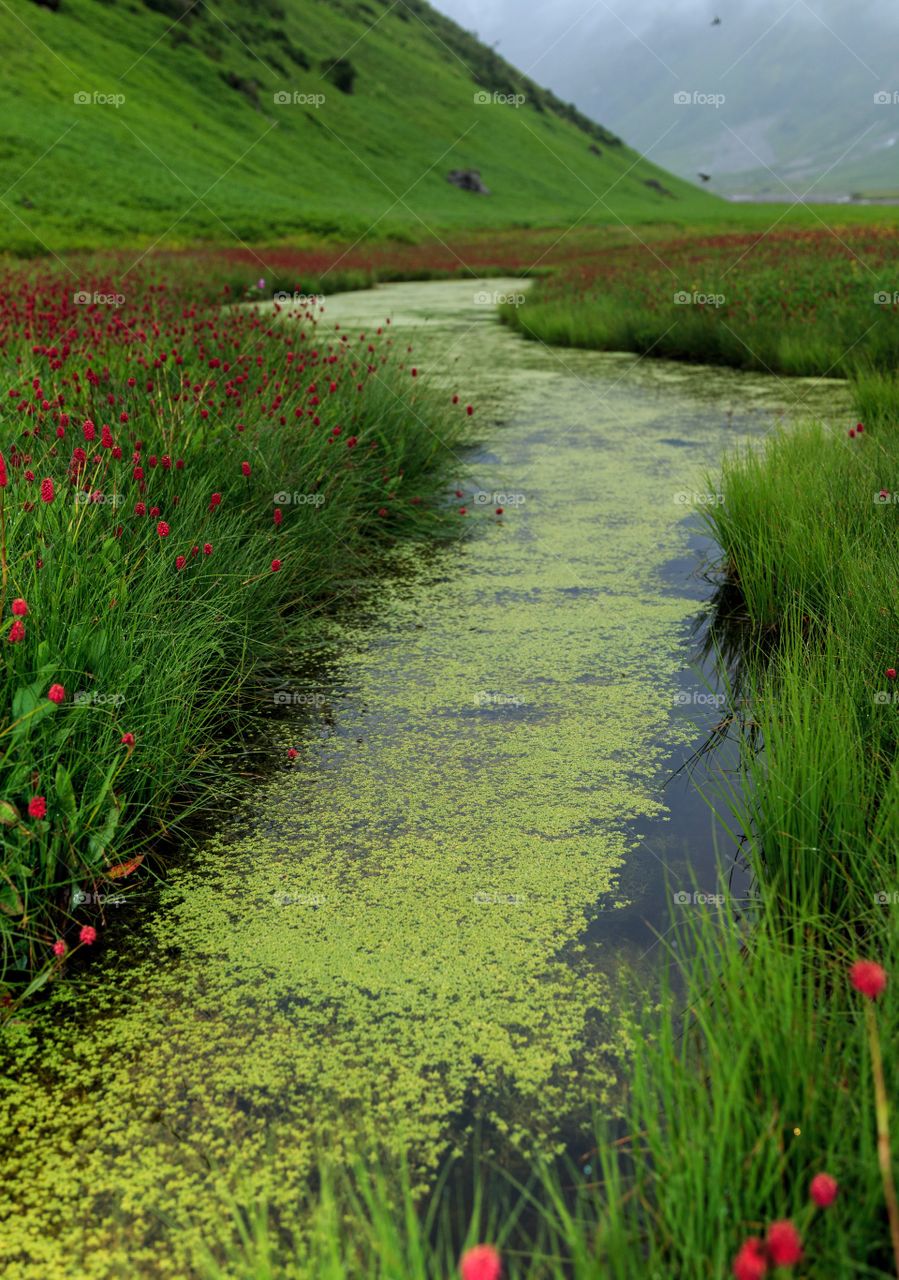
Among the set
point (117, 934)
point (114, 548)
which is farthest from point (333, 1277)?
point (114, 548)

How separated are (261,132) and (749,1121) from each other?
4191cm

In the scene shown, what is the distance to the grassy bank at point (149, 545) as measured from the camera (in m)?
1.90

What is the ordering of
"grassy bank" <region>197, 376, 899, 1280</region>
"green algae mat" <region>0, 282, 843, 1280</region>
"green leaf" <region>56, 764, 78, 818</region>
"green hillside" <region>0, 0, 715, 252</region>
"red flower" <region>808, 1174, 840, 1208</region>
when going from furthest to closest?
"green hillside" <region>0, 0, 715, 252</region> < "green leaf" <region>56, 764, 78, 818</region> < "green algae mat" <region>0, 282, 843, 1280</region> < "grassy bank" <region>197, 376, 899, 1280</region> < "red flower" <region>808, 1174, 840, 1208</region>

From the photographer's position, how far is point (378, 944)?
1.85 meters

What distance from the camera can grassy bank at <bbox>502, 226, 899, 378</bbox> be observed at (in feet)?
24.9

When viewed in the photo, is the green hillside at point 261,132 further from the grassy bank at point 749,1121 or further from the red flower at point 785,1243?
the red flower at point 785,1243

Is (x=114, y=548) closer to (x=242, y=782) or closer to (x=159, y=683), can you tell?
(x=159, y=683)

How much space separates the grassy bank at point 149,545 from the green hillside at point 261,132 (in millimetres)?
8317

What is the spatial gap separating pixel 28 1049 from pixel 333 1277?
34.0 inches

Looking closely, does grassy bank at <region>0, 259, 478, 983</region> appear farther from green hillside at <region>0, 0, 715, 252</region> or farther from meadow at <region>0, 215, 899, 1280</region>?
green hillside at <region>0, 0, 715, 252</region>

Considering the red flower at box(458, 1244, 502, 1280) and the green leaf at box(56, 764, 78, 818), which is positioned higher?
the red flower at box(458, 1244, 502, 1280)

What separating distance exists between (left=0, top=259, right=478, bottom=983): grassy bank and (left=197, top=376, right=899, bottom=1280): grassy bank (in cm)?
71

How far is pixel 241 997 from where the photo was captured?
172 cm

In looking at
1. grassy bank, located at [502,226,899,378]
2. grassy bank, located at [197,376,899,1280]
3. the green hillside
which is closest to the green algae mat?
grassy bank, located at [197,376,899,1280]
